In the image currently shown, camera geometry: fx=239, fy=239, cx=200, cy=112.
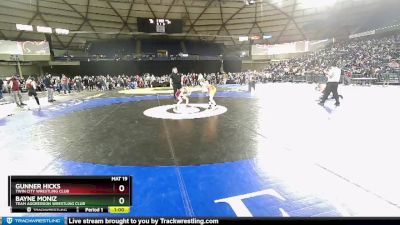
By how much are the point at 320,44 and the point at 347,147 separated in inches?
1224

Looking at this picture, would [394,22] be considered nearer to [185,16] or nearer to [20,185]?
[185,16]

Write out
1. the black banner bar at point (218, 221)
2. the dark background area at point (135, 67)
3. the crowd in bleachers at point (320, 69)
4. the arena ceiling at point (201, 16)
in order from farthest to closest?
the dark background area at point (135, 67)
the arena ceiling at point (201, 16)
the crowd in bleachers at point (320, 69)
the black banner bar at point (218, 221)

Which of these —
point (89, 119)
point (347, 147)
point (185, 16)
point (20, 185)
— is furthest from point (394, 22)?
point (20, 185)

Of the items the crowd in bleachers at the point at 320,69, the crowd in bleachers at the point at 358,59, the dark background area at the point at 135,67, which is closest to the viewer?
the crowd in bleachers at the point at 358,59

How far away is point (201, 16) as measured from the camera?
32.4m

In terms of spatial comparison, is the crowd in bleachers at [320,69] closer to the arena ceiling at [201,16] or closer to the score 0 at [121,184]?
the arena ceiling at [201,16]

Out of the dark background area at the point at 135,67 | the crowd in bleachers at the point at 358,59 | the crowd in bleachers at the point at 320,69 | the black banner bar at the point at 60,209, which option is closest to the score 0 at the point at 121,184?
the black banner bar at the point at 60,209

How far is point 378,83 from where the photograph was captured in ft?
59.5
